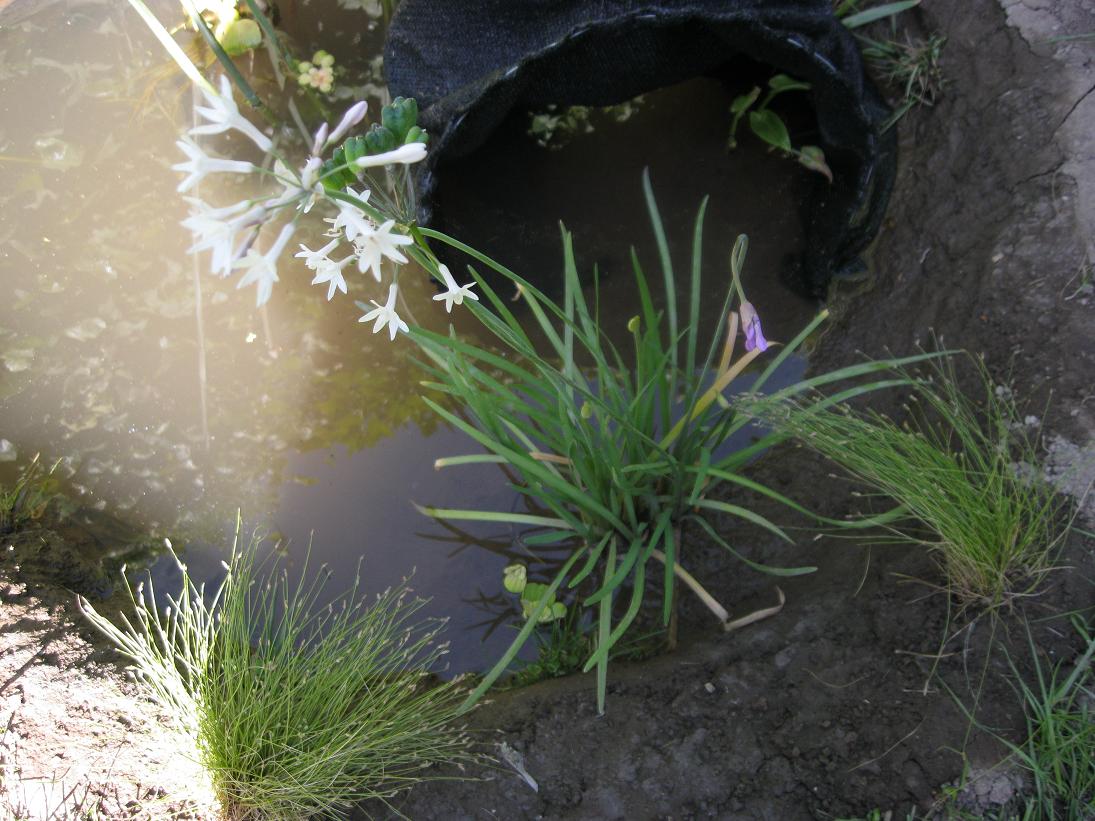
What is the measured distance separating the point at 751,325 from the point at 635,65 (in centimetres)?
100

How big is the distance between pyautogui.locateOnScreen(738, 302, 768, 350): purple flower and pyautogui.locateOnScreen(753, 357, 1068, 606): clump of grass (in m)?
0.13

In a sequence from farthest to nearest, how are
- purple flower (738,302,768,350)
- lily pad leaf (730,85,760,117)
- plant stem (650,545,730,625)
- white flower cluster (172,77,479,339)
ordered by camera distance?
lily pad leaf (730,85,760,117)
plant stem (650,545,730,625)
purple flower (738,302,768,350)
white flower cluster (172,77,479,339)

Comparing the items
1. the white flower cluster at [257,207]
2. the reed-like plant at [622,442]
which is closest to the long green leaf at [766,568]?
the reed-like plant at [622,442]

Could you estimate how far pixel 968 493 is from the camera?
1.38m

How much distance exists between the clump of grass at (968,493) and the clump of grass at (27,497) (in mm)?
1815

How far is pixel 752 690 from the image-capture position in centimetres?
154

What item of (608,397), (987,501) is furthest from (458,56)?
(987,501)

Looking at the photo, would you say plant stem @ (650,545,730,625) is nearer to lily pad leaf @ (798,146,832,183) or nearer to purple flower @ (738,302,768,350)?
purple flower @ (738,302,768,350)

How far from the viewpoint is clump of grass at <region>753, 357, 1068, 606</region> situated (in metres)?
1.35

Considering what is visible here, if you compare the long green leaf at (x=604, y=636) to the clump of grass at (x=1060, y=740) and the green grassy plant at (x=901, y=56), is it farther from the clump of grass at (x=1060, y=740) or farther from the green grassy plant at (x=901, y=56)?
the green grassy plant at (x=901, y=56)

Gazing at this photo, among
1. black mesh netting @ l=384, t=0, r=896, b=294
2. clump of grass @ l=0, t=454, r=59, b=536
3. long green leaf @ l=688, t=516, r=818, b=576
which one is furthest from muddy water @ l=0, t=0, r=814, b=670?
long green leaf @ l=688, t=516, r=818, b=576

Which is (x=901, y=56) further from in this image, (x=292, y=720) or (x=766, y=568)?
(x=292, y=720)

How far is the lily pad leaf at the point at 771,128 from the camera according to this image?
2.17 m

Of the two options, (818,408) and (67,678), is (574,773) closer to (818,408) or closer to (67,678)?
(818,408)
